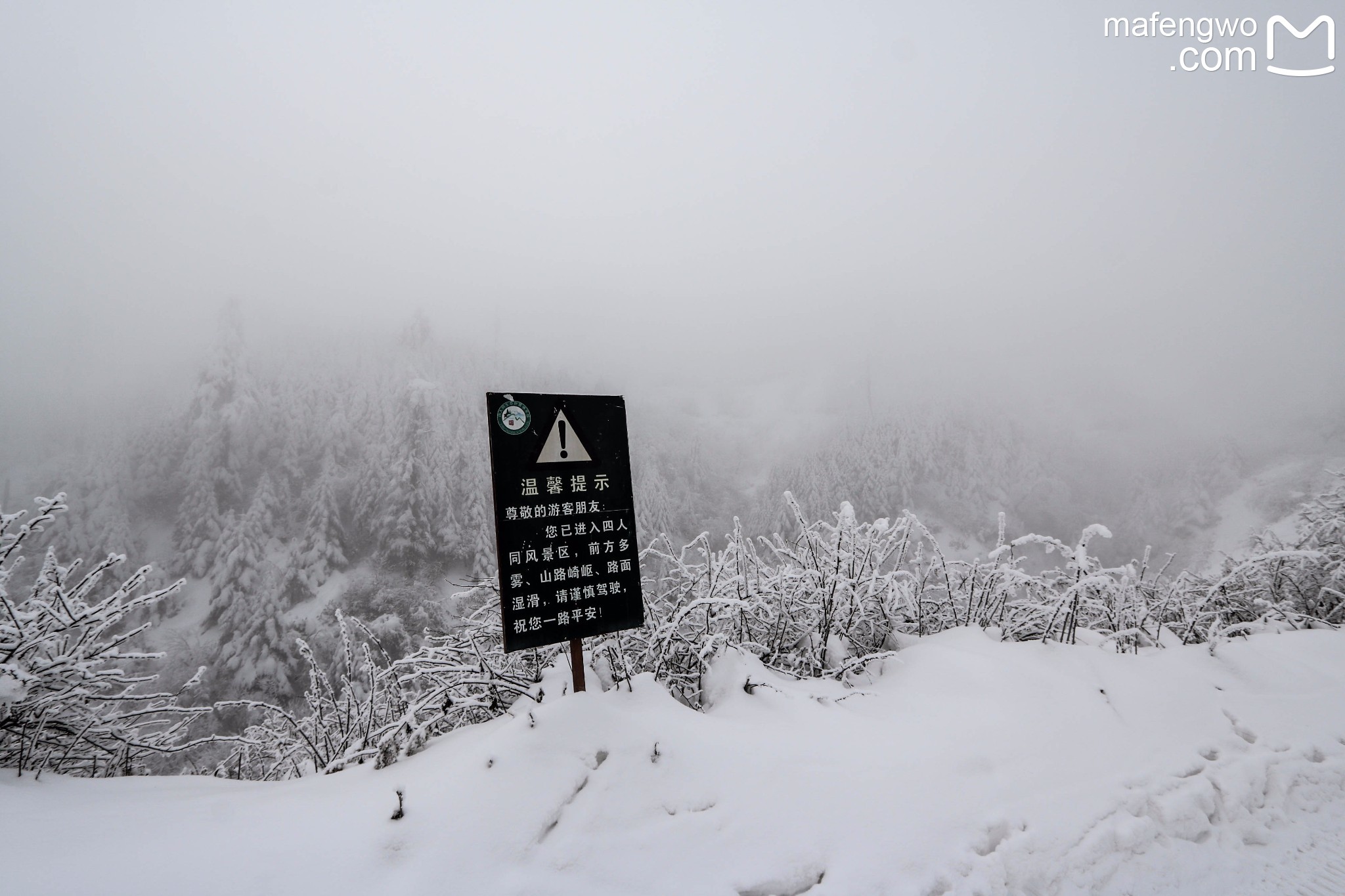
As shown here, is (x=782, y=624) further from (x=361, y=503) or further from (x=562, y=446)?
(x=361, y=503)

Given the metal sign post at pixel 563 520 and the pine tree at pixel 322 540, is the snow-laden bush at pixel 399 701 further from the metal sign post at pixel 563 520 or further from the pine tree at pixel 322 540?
the pine tree at pixel 322 540

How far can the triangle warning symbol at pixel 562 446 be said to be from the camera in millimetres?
2551

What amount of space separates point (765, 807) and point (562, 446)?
1.80m

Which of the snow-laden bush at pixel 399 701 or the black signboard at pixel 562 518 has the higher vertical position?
the black signboard at pixel 562 518

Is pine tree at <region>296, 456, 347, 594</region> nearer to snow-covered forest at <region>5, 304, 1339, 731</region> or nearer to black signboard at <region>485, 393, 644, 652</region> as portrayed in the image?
snow-covered forest at <region>5, 304, 1339, 731</region>

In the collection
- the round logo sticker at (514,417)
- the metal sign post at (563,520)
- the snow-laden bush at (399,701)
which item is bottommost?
the snow-laden bush at (399,701)

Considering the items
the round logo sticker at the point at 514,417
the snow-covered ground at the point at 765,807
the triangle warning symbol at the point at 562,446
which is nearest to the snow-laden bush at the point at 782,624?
the snow-covered ground at the point at 765,807

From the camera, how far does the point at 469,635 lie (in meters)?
3.94

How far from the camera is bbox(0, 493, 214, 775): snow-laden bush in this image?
2441 mm

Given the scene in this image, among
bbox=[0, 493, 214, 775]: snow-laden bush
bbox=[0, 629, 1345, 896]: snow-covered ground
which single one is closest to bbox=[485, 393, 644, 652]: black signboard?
bbox=[0, 629, 1345, 896]: snow-covered ground

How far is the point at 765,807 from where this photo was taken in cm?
200

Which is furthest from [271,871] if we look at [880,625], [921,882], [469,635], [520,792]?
[880,625]

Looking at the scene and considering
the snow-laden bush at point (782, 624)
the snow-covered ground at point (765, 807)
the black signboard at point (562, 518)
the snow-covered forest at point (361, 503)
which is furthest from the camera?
the snow-covered forest at point (361, 503)

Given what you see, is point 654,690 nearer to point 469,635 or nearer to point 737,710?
point 737,710
